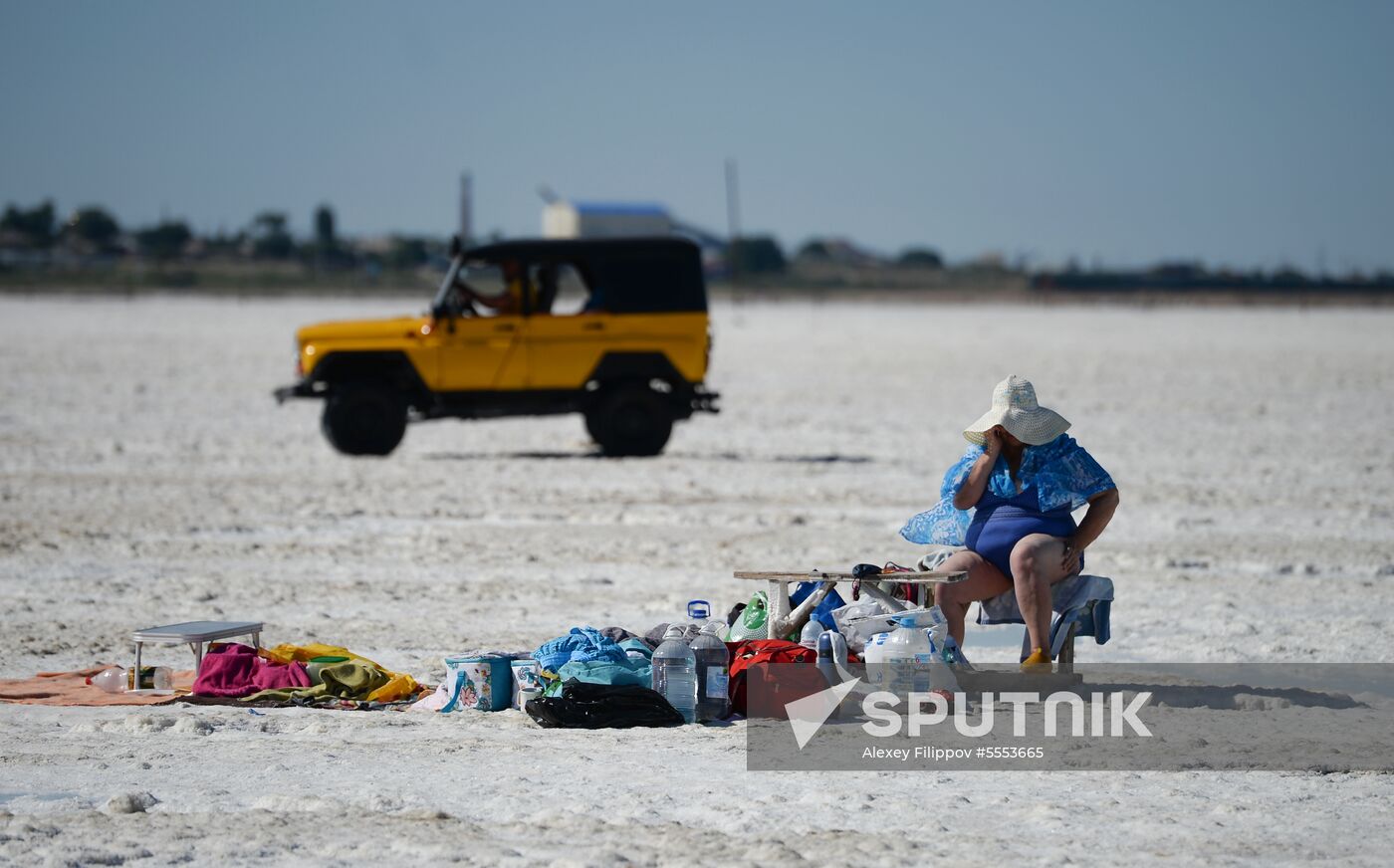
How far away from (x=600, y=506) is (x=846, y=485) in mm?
2177

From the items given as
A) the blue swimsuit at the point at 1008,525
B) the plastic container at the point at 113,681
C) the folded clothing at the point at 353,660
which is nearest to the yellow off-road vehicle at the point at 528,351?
the folded clothing at the point at 353,660

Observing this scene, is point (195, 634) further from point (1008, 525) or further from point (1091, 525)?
point (1091, 525)

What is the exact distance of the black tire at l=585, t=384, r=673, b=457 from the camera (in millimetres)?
16703

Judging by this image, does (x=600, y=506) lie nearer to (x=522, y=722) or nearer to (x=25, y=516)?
(x=25, y=516)

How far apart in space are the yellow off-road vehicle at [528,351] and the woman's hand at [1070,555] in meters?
9.95

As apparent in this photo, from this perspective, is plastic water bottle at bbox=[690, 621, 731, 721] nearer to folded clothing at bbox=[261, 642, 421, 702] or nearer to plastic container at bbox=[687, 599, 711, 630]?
plastic container at bbox=[687, 599, 711, 630]

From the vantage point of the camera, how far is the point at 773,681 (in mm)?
6738

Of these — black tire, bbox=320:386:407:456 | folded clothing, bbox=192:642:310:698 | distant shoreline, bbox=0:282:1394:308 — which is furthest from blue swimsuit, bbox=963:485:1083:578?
distant shoreline, bbox=0:282:1394:308

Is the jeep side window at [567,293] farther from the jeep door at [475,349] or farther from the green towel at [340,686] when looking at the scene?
the green towel at [340,686]

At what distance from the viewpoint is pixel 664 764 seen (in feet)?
19.9

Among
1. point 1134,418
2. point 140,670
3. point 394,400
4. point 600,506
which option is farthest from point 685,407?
point 140,670

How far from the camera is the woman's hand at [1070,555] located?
22.6 ft

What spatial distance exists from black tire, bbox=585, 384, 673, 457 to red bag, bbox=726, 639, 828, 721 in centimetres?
992

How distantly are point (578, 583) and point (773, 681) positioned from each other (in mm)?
3206
